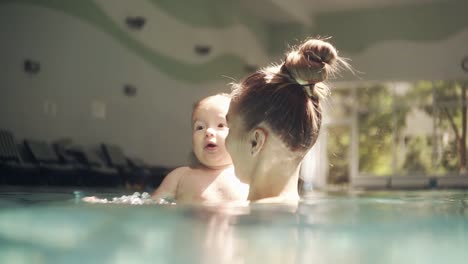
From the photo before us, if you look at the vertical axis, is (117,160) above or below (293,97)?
above

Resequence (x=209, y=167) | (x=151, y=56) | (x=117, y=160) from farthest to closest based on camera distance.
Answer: (x=151, y=56), (x=117, y=160), (x=209, y=167)

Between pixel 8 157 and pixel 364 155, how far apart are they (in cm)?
1190

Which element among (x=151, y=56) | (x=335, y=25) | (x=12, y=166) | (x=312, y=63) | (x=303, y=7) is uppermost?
(x=303, y=7)

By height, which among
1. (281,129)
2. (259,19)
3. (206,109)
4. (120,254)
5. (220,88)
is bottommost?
(120,254)

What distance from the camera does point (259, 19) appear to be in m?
13.7

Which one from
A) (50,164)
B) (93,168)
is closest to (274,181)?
(50,164)

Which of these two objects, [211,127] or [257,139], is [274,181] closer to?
[257,139]

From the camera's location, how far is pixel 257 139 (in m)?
1.68

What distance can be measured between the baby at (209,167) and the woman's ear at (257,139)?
2.45 ft

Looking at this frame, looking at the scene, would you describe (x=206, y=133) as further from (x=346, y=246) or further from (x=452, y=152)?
(x=452, y=152)

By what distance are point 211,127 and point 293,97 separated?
85 centimetres

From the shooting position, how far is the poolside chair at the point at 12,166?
6.21 m

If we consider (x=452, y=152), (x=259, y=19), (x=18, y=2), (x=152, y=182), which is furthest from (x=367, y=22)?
(x=18, y=2)

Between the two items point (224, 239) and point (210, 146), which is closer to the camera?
point (224, 239)
